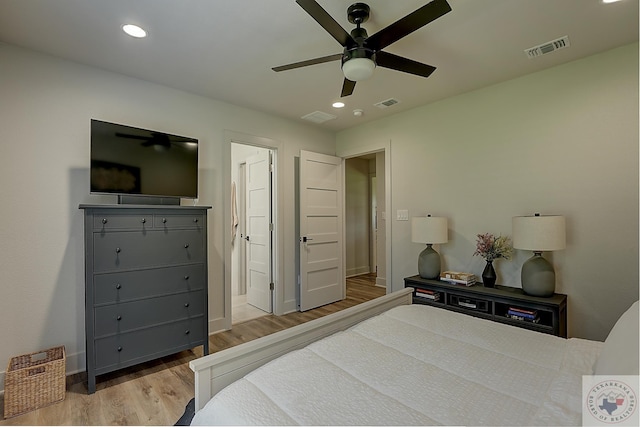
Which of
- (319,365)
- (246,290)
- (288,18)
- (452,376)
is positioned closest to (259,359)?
(319,365)

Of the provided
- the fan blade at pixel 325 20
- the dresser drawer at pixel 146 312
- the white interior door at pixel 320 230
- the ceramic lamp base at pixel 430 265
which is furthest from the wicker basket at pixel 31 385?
the ceramic lamp base at pixel 430 265

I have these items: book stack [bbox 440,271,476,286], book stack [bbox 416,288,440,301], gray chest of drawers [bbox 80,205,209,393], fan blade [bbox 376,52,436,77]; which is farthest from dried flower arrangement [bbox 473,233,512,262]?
gray chest of drawers [bbox 80,205,209,393]

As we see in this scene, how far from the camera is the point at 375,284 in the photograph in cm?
552

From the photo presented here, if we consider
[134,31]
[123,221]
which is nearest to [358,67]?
[134,31]

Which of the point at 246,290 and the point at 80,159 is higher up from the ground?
the point at 80,159

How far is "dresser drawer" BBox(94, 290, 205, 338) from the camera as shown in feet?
7.31

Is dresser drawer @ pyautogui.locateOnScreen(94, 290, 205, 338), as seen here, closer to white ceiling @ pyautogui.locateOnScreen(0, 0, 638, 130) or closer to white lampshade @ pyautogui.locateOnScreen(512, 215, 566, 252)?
white ceiling @ pyautogui.locateOnScreen(0, 0, 638, 130)

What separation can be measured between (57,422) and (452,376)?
2388 millimetres

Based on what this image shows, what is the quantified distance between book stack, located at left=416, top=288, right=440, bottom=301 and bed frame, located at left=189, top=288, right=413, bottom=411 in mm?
1416

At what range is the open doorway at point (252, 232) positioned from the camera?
3986 millimetres

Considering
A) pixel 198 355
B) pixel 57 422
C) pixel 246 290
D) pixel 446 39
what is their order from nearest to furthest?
pixel 57 422
pixel 446 39
pixel 198 355
pixel 246 290

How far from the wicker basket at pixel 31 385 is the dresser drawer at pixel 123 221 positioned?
0.99 m

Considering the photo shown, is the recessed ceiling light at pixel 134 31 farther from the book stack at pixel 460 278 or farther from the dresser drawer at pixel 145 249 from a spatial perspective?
the book stack at pixel 460 278

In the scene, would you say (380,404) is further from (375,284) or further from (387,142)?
(375,284)
